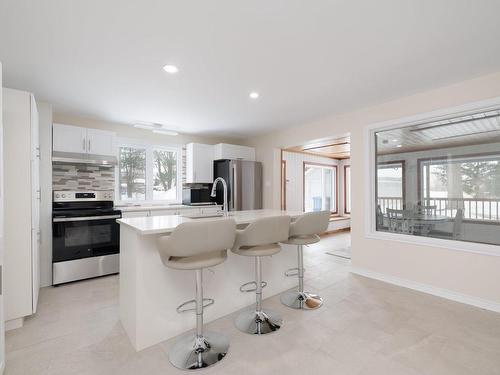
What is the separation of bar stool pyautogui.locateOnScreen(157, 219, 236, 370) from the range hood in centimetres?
264

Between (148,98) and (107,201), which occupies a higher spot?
(148,98)

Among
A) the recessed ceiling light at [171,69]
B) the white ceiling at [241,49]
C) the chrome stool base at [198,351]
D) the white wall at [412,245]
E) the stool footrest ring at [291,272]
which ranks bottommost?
the chrome stool base at [198,351]

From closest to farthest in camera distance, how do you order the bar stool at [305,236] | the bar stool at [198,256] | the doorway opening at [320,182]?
the bar stool at [198,256] → the bar stool at [305,236] → the doorway opening at [320,182]

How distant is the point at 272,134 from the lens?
5.11m

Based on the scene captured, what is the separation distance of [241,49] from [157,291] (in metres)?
2.13

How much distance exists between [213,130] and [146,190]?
5.58 ft

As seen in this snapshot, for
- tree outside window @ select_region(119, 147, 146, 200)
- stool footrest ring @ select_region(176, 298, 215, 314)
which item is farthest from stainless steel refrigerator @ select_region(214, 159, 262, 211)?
stool footrest ring @ select_region(176, 298, 215, 314)

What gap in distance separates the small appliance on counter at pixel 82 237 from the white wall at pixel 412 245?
3.50 m

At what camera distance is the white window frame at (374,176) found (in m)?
2.61

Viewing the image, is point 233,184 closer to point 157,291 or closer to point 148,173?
point 148,173

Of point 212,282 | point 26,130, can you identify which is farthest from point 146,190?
point 212,282

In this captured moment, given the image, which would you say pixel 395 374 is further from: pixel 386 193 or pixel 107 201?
pixel 107 201

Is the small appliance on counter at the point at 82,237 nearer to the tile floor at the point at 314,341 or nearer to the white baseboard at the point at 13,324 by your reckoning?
the tile floor at the point at 314,341

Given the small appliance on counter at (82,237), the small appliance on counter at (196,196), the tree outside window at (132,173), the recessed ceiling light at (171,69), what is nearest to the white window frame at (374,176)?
the recessed ceiling light at (171,69)
